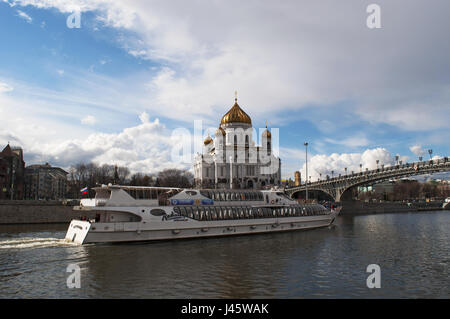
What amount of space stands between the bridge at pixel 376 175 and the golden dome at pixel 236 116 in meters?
31.0

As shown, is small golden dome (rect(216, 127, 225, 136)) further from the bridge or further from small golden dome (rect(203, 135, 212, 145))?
the bridge

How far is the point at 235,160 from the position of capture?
12344cm

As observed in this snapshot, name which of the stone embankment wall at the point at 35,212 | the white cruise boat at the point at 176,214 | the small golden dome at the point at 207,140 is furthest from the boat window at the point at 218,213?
the small golden dome at the point at 207,140

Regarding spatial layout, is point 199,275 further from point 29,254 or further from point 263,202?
point 263,202

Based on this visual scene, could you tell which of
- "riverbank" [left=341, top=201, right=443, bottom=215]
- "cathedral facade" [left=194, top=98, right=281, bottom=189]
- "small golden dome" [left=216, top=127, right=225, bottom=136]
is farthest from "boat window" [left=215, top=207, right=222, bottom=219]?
"small golden dome" [left=216, top=127, right=225, bottom=136]

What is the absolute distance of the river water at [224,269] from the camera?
16406 mm

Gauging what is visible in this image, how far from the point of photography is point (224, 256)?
2467 cm

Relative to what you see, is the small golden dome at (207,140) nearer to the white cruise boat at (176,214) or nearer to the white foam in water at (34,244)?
the white cruise boat at (176,214)

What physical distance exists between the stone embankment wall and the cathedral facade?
219 feet

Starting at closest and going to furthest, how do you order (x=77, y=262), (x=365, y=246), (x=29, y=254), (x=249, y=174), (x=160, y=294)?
(x=160, y=294)
(x=77, y=262)
(x=29, y=254)
(x=365, y=246)
(x=249, y=174)

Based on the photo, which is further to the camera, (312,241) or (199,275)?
(312,241)

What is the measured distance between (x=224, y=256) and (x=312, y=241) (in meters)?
11.7
